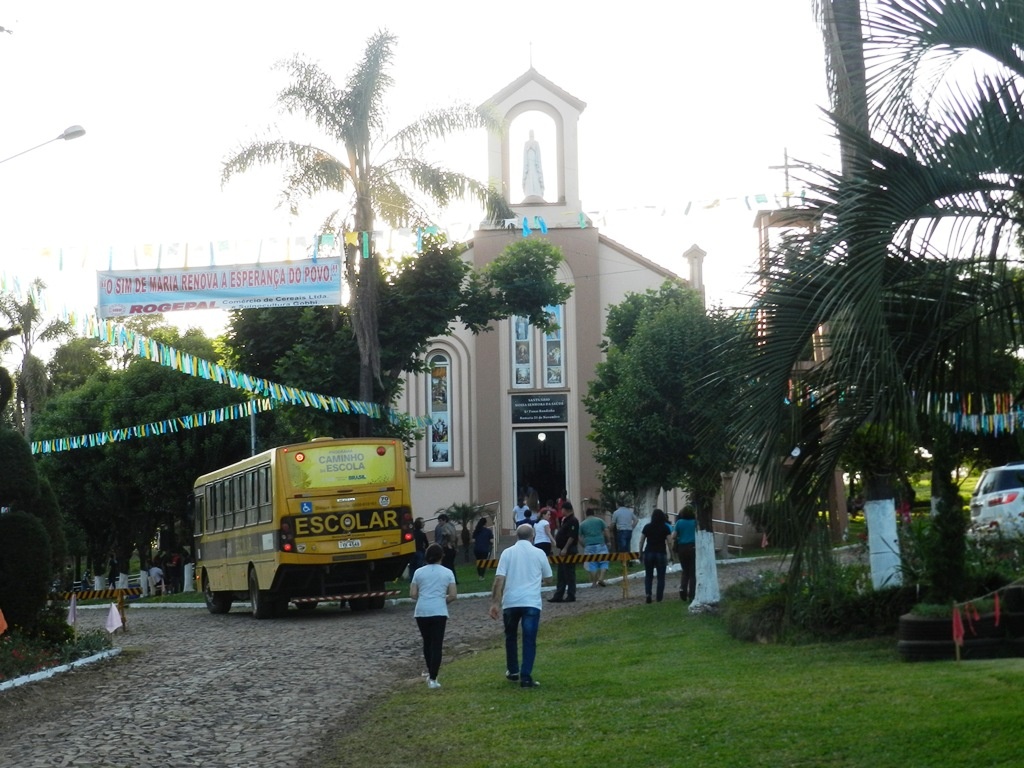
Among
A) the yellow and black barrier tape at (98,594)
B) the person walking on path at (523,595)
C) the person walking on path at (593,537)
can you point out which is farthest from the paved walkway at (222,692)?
the person walking on path at (593,537)

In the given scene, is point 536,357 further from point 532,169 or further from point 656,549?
point 656,549

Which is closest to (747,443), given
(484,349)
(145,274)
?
(145,274)

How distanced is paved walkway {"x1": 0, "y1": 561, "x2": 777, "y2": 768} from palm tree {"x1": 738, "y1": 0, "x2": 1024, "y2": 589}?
414 centimetres

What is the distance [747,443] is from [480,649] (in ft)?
30.7

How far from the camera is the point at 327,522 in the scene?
74.1 ft

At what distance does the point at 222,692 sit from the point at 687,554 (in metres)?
9.13

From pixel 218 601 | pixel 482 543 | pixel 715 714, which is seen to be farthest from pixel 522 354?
pixel 715 714

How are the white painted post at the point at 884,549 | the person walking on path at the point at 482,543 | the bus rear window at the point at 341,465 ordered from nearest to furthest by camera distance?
the white painted post at the point at 884,549, the bus rear window at the point at 341,465, the person walking on path at the point at 482,543

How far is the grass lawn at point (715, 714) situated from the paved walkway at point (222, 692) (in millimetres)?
609

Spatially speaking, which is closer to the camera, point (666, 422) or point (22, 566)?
point (22, 566)

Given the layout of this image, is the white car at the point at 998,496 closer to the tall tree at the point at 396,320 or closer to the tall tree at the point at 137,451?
the tall tree at the point at 396,320

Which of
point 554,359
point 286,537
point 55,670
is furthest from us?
point 554,359

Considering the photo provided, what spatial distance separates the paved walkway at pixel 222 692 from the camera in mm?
10234

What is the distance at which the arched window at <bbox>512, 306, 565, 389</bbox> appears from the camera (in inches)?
1737
